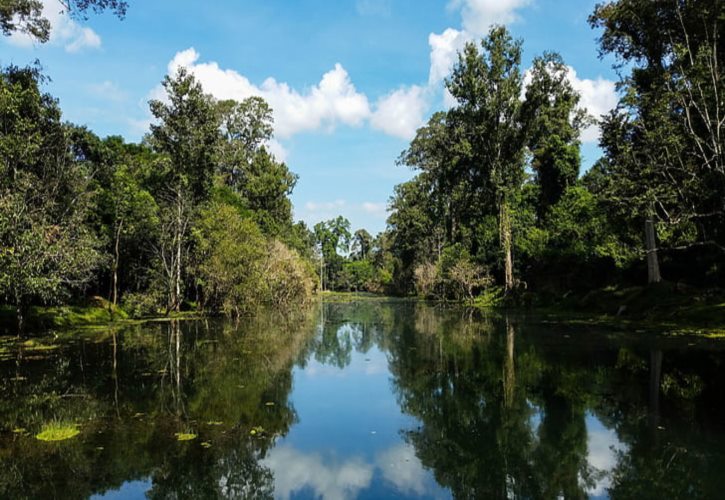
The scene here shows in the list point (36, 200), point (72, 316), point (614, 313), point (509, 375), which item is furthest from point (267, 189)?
point (509, 375)

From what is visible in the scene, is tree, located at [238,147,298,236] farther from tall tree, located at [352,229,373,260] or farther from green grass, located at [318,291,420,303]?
tall tree, located at [352,229,373,260]

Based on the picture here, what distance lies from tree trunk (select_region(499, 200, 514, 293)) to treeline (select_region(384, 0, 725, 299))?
0.09 metres

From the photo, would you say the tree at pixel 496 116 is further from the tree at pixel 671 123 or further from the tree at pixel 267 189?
the tree at pixel 267 189

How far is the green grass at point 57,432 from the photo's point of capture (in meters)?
7.53

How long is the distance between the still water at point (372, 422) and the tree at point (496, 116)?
25.0m

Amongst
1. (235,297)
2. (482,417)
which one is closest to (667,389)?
(482,417)

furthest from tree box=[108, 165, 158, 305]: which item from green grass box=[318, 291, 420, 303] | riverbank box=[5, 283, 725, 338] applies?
green grass box=[318, 291, 420, 303]

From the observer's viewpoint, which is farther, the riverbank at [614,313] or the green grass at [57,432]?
the riverbank at [614,313]

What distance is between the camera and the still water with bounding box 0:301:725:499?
19.3 ft

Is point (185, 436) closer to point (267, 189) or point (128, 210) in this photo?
point (128, 210)

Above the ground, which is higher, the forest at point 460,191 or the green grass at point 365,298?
the forest at point 460,191

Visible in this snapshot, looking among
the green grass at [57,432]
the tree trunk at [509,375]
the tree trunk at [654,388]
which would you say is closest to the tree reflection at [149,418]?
the green grass at [57,432]

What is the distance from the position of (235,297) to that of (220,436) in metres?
25.0

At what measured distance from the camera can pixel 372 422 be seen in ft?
28.6
